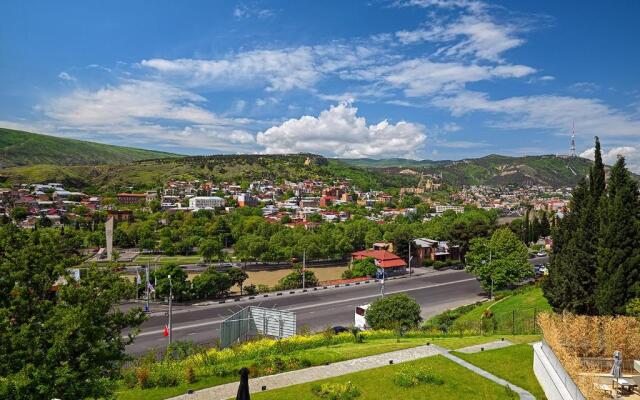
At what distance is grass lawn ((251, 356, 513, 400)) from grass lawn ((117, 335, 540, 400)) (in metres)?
2.35

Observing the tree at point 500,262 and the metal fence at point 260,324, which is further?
the tree at point 500,262

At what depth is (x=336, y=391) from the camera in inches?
586

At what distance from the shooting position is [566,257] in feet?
83.1

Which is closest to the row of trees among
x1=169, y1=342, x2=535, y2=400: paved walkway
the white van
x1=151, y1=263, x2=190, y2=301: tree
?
x1=169, y1=342, x2=535, y2=400: paved walkway

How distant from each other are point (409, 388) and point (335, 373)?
3.13 meters

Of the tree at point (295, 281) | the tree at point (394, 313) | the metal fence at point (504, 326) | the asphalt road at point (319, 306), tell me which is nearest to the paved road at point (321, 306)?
the asphalt road at point (319, 306)

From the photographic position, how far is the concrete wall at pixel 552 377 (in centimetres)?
1154

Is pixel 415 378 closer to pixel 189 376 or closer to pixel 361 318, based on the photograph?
pixel 189 376

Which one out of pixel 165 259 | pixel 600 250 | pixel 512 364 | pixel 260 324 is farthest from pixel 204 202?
pixel 512 364

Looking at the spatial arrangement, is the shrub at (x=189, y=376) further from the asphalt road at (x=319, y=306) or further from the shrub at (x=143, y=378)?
the asphalt road at (x=319, y=306)

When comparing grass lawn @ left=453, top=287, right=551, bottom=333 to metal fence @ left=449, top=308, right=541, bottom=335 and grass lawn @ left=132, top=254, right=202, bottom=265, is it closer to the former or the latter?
metal fence @ left=449, top=308, right=541, bottom=335

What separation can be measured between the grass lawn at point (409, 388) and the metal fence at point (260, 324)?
7.73 m

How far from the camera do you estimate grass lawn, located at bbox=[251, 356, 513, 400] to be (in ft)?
48.2

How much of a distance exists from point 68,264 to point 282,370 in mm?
9558
